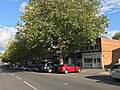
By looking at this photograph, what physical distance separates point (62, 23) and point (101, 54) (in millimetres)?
15086

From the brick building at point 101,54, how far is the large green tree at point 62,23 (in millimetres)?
9247

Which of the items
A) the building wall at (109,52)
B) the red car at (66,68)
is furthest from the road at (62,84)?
the building wall at (109,52)

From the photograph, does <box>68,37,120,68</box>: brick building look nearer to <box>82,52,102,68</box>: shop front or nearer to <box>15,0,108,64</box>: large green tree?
<box>82,52,102,68</box>: shop front

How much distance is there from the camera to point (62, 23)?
4300cm

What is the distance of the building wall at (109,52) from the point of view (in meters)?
55.5

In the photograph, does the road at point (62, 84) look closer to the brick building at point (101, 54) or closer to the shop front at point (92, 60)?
the brick building at point (101, 54)

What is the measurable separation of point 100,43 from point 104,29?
28.1ft

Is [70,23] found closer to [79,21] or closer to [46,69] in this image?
Result: [79,21]

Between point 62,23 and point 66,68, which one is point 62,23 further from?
point 66,68

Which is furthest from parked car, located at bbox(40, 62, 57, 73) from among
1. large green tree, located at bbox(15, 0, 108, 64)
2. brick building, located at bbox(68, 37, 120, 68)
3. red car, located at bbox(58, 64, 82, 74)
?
brick building, located at bbox(68, 37, 120, 68)

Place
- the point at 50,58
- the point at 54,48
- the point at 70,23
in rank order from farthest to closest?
1. the point at 50,58
2. the point at 54,48
3. the point at 70,23

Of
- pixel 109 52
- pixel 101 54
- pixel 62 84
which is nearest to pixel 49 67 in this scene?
pixel 101 54

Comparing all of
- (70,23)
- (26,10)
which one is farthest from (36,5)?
(70,23)

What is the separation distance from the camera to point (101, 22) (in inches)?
1836
